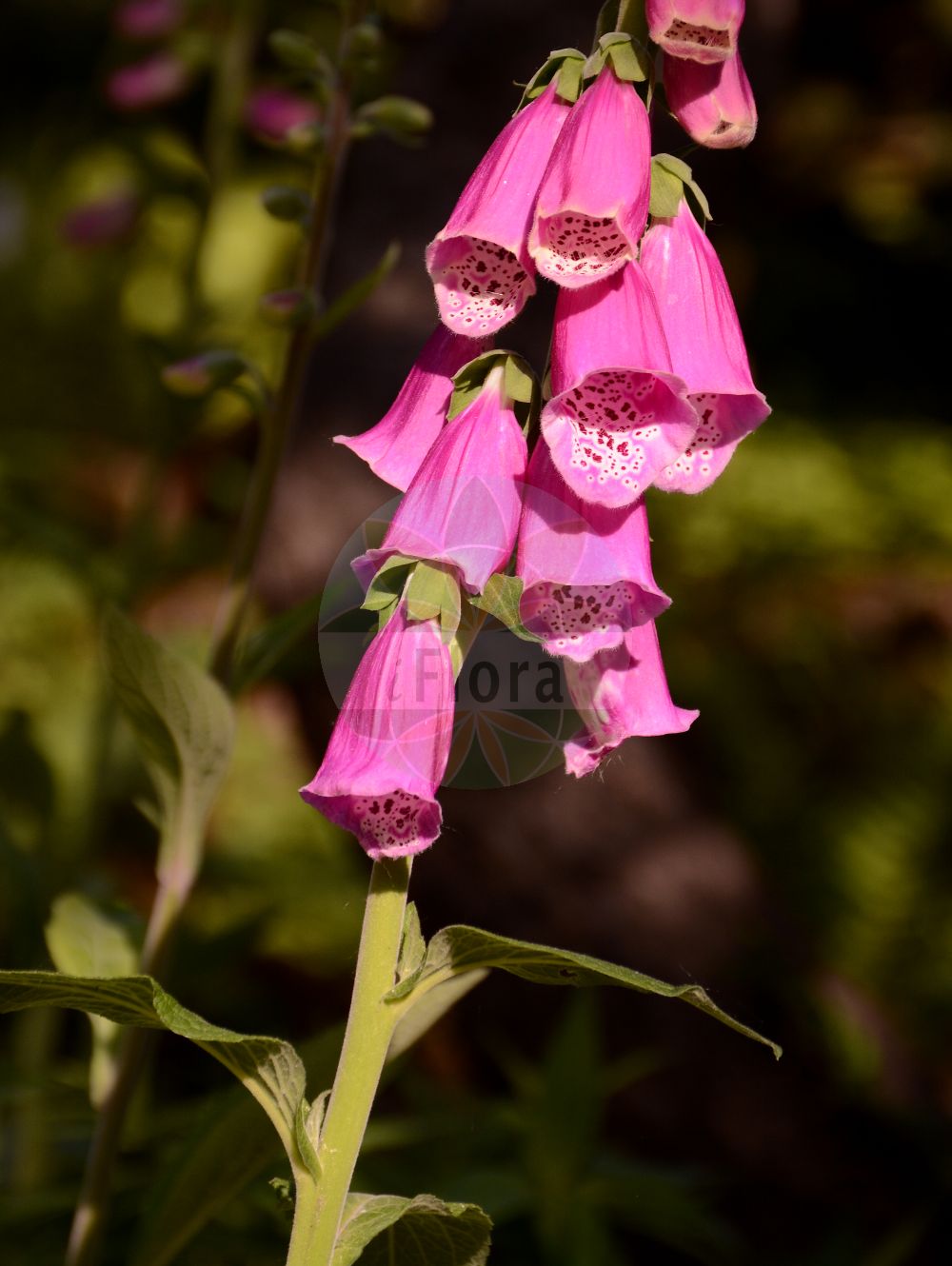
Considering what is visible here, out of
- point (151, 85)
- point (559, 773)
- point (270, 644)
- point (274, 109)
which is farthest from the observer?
point (559, 773)

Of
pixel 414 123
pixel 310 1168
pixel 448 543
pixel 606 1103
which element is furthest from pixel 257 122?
pixel 606 1103

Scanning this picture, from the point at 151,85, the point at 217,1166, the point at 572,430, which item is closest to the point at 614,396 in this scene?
the point at 572,430

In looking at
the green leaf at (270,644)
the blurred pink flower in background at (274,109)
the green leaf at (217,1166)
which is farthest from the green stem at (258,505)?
the blurred pink flower in background at (274,109)

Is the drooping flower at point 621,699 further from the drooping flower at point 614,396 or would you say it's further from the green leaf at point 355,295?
the green leaf at point 355,295

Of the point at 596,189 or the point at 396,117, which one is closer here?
the point at 596,189

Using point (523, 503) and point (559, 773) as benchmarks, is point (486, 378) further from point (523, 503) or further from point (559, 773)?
point (559, 773)

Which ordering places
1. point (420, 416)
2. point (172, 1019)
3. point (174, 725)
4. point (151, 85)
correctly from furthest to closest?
point (151, 85), point (174, 725), point (420, 416), point (172, 1019)

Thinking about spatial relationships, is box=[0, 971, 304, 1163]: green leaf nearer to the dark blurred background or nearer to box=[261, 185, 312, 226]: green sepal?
the dark blurred background

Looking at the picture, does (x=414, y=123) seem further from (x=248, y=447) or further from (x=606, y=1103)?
(x=248, y=447)
